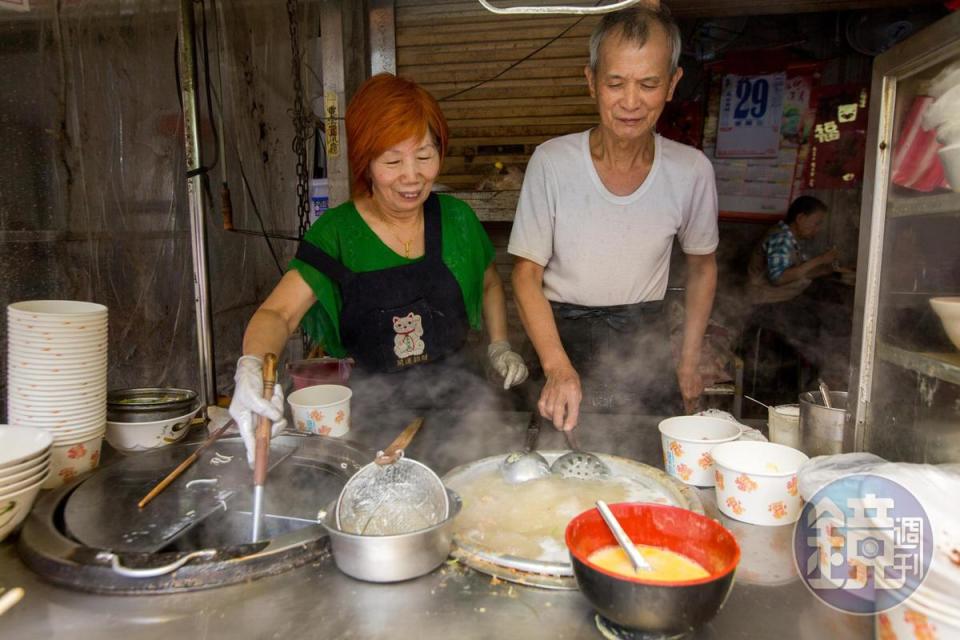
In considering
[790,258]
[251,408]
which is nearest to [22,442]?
[251,408]

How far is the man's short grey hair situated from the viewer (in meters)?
2.29

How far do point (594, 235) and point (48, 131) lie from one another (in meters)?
2.32

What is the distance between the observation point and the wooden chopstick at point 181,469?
1612 mm

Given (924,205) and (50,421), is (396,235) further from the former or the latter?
(924,205)

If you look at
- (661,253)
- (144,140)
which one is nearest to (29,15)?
(144,140)

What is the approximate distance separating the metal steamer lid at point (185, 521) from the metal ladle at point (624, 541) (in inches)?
24.8

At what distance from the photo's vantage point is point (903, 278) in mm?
1548

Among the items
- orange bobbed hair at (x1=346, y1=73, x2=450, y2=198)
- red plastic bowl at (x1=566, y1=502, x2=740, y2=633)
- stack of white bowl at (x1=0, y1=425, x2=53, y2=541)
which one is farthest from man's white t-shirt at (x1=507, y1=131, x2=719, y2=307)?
stack of white bowl at (x1=0, y1=425, x2=53, y2=541)

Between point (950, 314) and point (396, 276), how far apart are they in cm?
187

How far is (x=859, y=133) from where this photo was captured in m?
6.12

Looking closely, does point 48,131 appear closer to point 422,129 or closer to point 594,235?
point 422,129

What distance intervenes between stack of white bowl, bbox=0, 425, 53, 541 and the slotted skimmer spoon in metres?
1.29

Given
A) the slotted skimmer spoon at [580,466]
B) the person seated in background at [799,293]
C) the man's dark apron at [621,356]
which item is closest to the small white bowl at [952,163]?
the slotted skimmer spoon at [580,466]

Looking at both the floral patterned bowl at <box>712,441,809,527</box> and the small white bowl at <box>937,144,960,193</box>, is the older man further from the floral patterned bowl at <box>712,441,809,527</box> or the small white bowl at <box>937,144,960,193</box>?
the small white bowl at <box>937,144,960,193</box>
